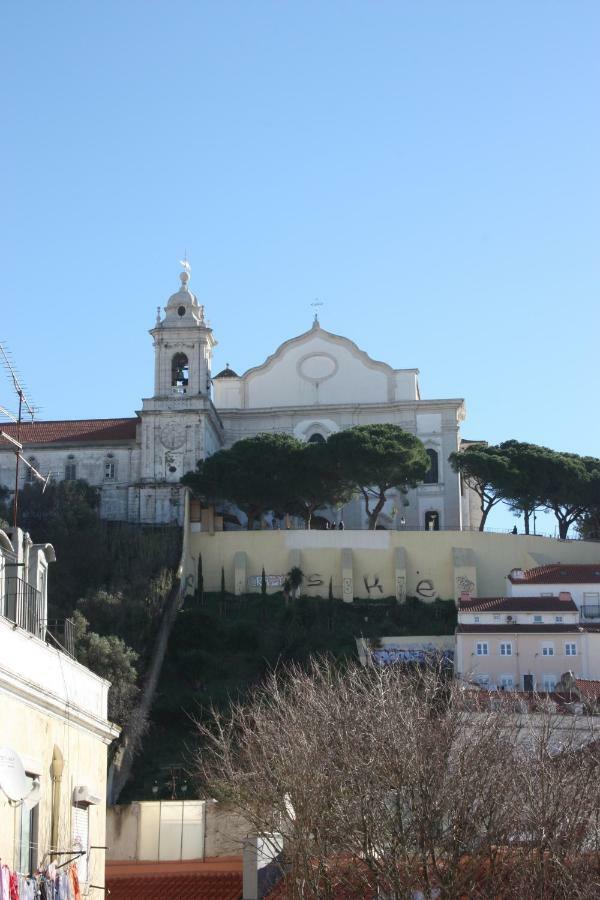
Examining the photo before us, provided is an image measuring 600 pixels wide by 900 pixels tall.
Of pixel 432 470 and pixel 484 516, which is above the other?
pixel 432 470

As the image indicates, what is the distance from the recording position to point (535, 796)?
25.7 m

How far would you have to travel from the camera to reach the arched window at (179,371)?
83.7 m

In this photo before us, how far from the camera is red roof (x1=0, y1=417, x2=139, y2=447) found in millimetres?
83000

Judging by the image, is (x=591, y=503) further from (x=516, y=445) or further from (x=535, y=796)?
(x=535, y=796)

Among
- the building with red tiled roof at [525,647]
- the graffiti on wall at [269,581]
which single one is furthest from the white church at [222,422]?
the building with red tiled roof at [525,647]

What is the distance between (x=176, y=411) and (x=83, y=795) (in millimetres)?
60045

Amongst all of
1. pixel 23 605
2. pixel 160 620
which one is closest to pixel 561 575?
pixel 160 620

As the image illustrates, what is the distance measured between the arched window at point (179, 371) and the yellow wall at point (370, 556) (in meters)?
10.2

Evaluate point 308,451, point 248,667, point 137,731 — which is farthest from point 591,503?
point 137,731

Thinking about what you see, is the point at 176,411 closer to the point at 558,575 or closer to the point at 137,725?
the point at 558,575

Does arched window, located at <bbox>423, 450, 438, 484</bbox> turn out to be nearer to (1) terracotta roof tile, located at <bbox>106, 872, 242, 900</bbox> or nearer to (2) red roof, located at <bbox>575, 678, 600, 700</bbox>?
(2) red roof, located at <bbox>575, 678, 600, 700</bbox>

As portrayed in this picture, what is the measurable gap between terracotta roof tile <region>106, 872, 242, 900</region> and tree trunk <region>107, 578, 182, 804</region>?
19.2m

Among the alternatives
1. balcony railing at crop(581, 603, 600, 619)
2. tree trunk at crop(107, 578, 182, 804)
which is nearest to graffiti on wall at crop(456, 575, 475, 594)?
balcony railing at crop(581, 603, 600, 619)

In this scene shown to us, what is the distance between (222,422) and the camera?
89.4 m
